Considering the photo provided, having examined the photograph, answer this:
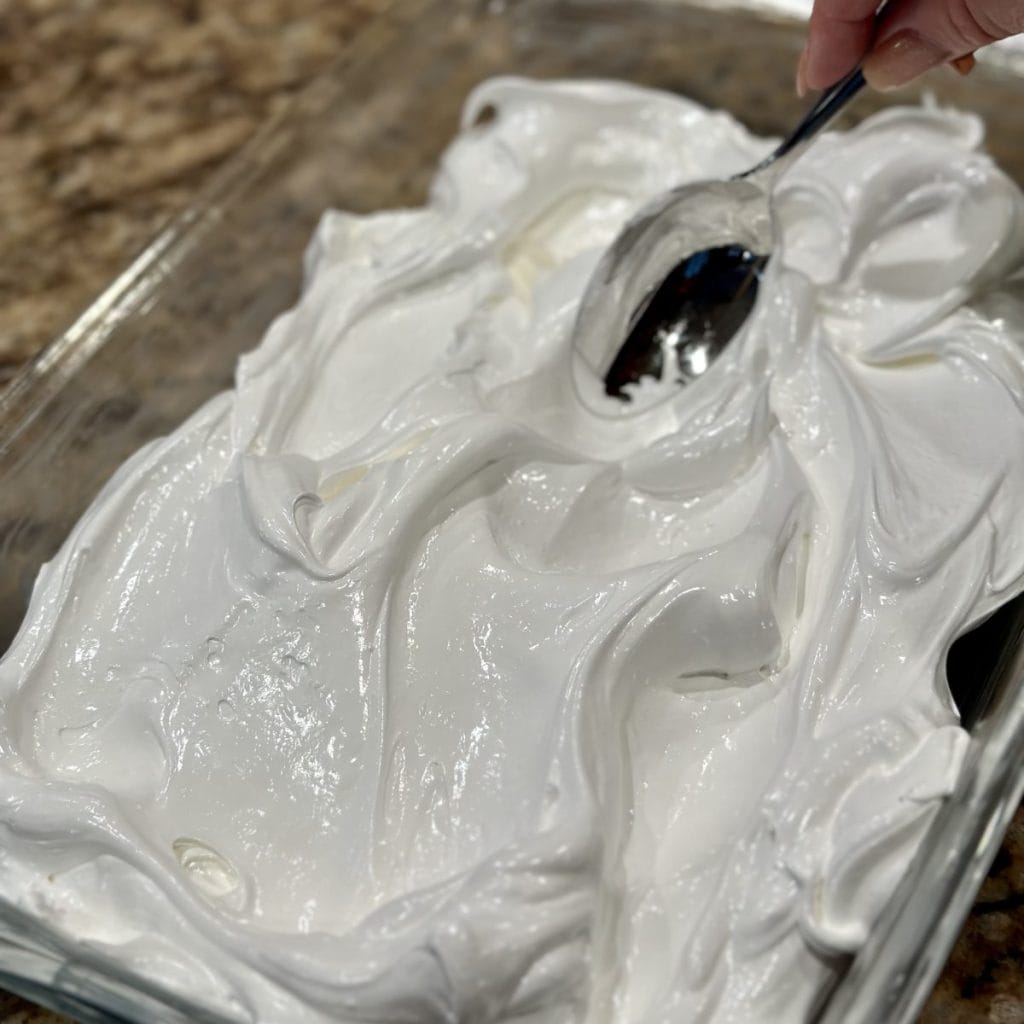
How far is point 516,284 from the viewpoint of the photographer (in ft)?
4.09

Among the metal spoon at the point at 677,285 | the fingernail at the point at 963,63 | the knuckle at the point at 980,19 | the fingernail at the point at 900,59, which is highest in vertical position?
the knuckle at the point at 980,19

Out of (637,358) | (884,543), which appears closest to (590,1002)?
(884,543)

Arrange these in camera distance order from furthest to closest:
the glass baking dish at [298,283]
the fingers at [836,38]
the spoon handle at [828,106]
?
the spoon handle at [828,106] < the fingers at [836,38] < the glass baking dish at [298,283]

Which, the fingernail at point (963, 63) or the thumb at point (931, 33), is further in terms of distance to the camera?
the fingernail at point (963, 63)

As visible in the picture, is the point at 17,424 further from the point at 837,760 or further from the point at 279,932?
the point at 837,760

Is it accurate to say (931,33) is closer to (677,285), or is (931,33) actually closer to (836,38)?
(836,38)

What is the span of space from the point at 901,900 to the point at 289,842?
399mm

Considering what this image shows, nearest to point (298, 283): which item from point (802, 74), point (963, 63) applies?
point (802, 74)

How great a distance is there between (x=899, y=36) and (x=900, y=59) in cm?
2

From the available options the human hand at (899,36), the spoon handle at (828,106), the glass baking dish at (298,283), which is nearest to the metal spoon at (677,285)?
the spoon handle at (828,106)

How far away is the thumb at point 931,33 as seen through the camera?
873 mm

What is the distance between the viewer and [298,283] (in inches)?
53.5

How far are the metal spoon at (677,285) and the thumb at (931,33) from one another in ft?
0.49

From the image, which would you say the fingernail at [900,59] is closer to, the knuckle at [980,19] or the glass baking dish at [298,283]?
the knuckle at [980,19]
